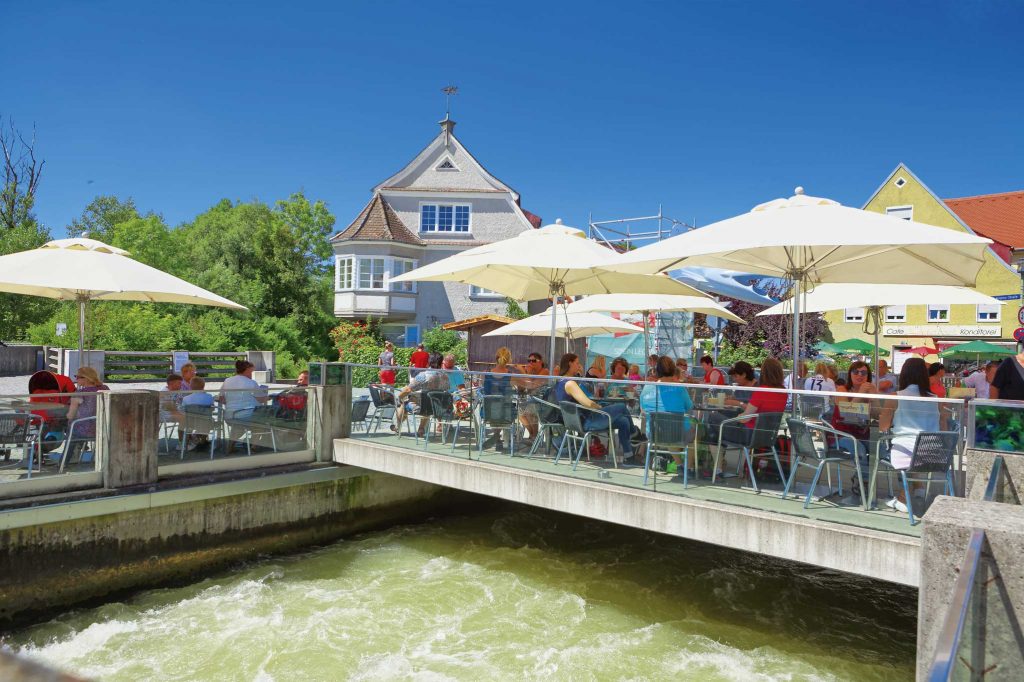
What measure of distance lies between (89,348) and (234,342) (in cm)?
585

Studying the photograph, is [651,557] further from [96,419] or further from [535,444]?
[96,419]

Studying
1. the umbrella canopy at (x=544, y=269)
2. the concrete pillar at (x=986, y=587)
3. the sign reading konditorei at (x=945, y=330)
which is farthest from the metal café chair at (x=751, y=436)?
the sign reading konditorei at (x=945, y=330)

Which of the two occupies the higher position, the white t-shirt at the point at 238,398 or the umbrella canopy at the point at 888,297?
the umbrella canopy at the point at 888,297

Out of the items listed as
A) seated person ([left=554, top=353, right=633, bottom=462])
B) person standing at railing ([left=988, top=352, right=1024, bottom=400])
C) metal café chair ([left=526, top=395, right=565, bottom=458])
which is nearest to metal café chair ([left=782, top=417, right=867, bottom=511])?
person standing at railing ([left=988, top=352, right=1024, bottom=400])

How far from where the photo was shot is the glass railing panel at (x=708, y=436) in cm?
669

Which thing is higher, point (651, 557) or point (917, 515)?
point (917, 515)

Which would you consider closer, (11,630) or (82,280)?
(11,630)

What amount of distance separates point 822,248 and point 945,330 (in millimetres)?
39264

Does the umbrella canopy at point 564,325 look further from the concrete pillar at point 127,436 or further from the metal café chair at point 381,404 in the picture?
the concrete pillar at point 127,436

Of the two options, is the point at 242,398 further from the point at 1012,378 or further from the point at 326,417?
the point at 1012,378

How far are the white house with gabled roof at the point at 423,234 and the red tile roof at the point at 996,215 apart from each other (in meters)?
29.5

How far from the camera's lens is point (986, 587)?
3.11m

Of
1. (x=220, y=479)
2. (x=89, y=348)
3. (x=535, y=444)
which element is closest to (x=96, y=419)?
(x=220, y=479)

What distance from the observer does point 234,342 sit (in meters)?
31.0
